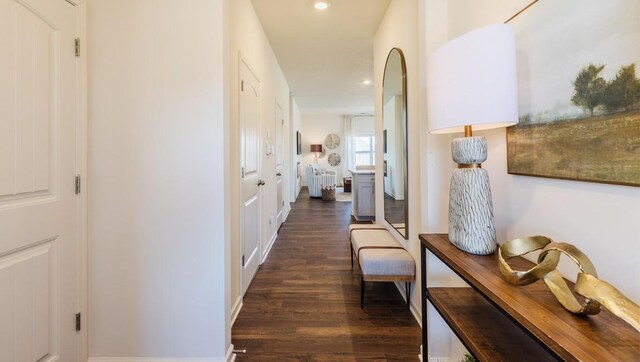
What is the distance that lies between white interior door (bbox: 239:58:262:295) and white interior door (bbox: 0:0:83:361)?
3.51 feet

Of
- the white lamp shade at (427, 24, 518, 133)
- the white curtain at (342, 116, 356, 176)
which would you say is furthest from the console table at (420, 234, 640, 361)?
the white curtain at (342, 116, 356, 176)

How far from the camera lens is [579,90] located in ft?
2.64

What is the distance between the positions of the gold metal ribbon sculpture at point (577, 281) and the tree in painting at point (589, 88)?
0.40 meters

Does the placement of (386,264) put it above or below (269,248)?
above

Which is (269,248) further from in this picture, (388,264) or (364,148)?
(364,148)

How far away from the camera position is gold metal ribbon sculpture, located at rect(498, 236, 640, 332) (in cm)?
54

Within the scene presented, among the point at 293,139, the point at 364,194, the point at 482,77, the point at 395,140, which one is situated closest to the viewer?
the point at 482,77

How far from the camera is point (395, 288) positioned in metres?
2.53

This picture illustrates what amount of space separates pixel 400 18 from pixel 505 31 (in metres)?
1.60

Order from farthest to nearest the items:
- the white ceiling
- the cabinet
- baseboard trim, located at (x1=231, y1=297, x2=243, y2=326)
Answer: the cabinet < the white ceiling < baseboard trim, located at (x1=231, y1=297, x2=243, y2=326)

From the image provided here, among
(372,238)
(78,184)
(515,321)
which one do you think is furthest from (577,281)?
(78,184)

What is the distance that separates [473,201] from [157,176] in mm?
1542

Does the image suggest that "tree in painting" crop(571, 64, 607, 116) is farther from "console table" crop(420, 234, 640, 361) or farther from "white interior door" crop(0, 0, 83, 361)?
"white interior door" crop(0, 0, 83, 361)

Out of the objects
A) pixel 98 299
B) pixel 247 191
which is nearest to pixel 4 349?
pixel 98 299
